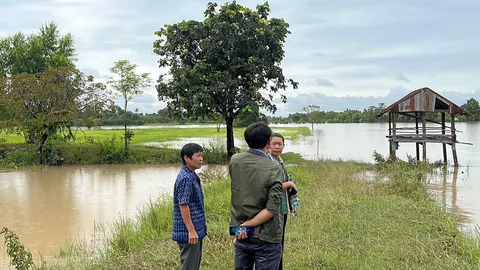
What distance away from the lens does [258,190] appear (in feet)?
9.82

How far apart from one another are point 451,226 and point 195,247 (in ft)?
13.5

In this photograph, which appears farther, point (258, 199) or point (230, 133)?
point (230, 133)

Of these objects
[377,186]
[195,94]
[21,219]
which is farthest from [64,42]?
[377,186]

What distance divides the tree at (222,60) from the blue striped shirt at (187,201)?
46.6 ft

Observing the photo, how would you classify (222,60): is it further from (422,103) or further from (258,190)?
(258,190)

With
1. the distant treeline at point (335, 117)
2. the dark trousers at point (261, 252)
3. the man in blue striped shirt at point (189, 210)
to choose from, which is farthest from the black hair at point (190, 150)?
the distant treeline at point (335, 117)

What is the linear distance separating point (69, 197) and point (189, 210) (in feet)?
31.7

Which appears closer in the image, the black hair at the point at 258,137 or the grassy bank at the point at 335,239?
the black hair at the point at 258,137

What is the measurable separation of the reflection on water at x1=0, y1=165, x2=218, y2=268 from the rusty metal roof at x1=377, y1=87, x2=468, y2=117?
31.7 ft

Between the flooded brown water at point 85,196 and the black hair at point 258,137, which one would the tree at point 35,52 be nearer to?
the flooded brown water at point 85,196

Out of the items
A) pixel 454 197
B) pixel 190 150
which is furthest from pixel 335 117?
pixel 190 150

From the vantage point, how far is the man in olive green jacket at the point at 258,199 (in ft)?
9.70

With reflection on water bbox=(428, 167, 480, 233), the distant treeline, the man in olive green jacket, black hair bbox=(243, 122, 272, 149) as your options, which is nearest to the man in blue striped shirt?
the man in olive green jacket

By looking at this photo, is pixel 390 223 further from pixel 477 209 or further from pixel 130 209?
pixel 130 209
